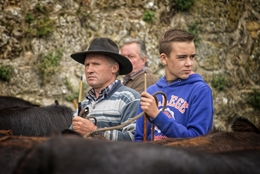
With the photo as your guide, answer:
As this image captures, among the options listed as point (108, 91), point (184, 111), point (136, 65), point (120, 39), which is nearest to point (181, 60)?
point (184, 111)

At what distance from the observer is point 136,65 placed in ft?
20.8

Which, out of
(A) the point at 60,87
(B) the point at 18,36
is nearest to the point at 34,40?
(B) the point at 18,36

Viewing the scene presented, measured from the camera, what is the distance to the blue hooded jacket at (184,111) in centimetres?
318

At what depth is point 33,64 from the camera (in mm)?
8531

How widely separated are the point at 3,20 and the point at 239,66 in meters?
4.78

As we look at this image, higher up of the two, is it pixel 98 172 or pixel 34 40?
pixel 34 40

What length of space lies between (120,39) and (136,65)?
8.83 ft

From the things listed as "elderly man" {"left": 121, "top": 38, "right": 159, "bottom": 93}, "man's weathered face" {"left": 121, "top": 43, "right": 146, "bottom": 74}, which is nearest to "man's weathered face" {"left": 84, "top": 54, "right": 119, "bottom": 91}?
"elderly man" {"left": 121, "top": 38, "right": 159, "bottom": 93}

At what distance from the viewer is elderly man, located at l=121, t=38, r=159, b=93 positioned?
19.8 feet

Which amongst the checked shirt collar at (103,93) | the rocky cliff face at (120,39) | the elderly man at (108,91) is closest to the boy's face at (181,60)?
the elderly man at (108,91)

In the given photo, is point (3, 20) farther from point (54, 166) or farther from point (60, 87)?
point (54, 166)

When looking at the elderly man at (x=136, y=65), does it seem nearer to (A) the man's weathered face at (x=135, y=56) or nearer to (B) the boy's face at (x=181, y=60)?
(A) the man's weathered face at (x=135, y=56)

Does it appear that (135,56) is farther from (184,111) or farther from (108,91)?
(184,111)

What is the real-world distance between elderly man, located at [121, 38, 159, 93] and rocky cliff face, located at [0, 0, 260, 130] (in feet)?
7.16
